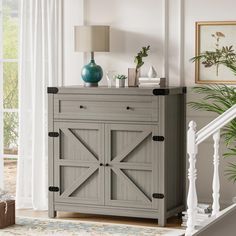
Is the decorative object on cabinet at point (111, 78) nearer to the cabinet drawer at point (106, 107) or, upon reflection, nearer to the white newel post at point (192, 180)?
the cabinet drawer at point (106, 107)

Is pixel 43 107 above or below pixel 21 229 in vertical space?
above

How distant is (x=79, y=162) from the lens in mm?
4699

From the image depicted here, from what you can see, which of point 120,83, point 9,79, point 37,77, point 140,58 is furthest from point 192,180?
point 9,79

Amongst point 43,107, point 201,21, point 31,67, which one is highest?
point 201,21

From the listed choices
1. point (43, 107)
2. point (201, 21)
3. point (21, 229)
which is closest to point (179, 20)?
point (201, 21)

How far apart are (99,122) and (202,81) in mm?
945

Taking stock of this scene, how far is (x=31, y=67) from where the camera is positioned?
5176 mm

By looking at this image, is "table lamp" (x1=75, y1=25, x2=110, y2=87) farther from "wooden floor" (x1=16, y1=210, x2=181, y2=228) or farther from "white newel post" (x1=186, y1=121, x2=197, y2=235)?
"white newel post" (x1=186, y1=121, x2=197, y2=235)

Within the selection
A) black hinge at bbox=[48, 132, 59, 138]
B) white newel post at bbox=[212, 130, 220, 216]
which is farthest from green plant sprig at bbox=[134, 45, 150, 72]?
white newel post at bbox=[212, 130, 220, 216]

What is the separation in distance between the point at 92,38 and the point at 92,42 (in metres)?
0.03

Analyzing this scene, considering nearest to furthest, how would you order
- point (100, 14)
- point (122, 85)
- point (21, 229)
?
point (21, 229) → point (122, 85) → point (100, 14)

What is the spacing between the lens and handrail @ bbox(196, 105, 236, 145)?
3.48 m

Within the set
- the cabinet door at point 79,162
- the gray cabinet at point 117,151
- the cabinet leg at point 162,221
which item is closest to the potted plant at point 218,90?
the gray cabinet at point 117,151

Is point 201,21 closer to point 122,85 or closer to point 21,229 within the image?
point 122,85
